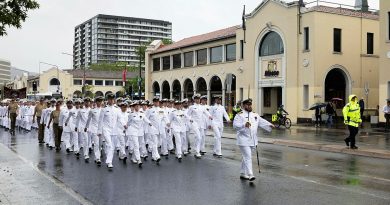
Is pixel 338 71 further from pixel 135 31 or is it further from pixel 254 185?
pixel 135 31

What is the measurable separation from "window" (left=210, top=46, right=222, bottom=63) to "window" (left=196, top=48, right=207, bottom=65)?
117cm

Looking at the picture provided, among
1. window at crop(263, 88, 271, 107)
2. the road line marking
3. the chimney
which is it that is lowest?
the road line marking

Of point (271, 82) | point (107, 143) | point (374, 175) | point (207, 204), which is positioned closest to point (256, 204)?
point (207, 204)

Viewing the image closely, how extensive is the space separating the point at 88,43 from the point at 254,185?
176 m

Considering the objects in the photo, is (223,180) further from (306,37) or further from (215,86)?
(215,86)

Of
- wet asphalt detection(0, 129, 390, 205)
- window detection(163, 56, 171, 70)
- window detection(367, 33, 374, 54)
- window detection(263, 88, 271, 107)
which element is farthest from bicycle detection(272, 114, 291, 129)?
window detection(163, 56, 171, 70)

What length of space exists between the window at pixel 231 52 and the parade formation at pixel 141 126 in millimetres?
26089

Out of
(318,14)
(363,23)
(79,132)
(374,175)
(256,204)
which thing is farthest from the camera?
(363,23)

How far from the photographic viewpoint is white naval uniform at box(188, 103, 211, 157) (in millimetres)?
15250

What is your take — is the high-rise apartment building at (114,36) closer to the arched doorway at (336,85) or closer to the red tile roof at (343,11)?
the red tile roof at (343,11)

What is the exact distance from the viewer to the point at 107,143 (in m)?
12.9

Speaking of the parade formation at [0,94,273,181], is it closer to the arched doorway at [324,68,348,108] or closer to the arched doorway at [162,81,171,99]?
the arched doorway at [324,68,348,108]

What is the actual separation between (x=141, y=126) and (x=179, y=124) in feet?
5.45

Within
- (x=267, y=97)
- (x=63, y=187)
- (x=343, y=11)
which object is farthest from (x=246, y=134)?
(x=267, y=97)
